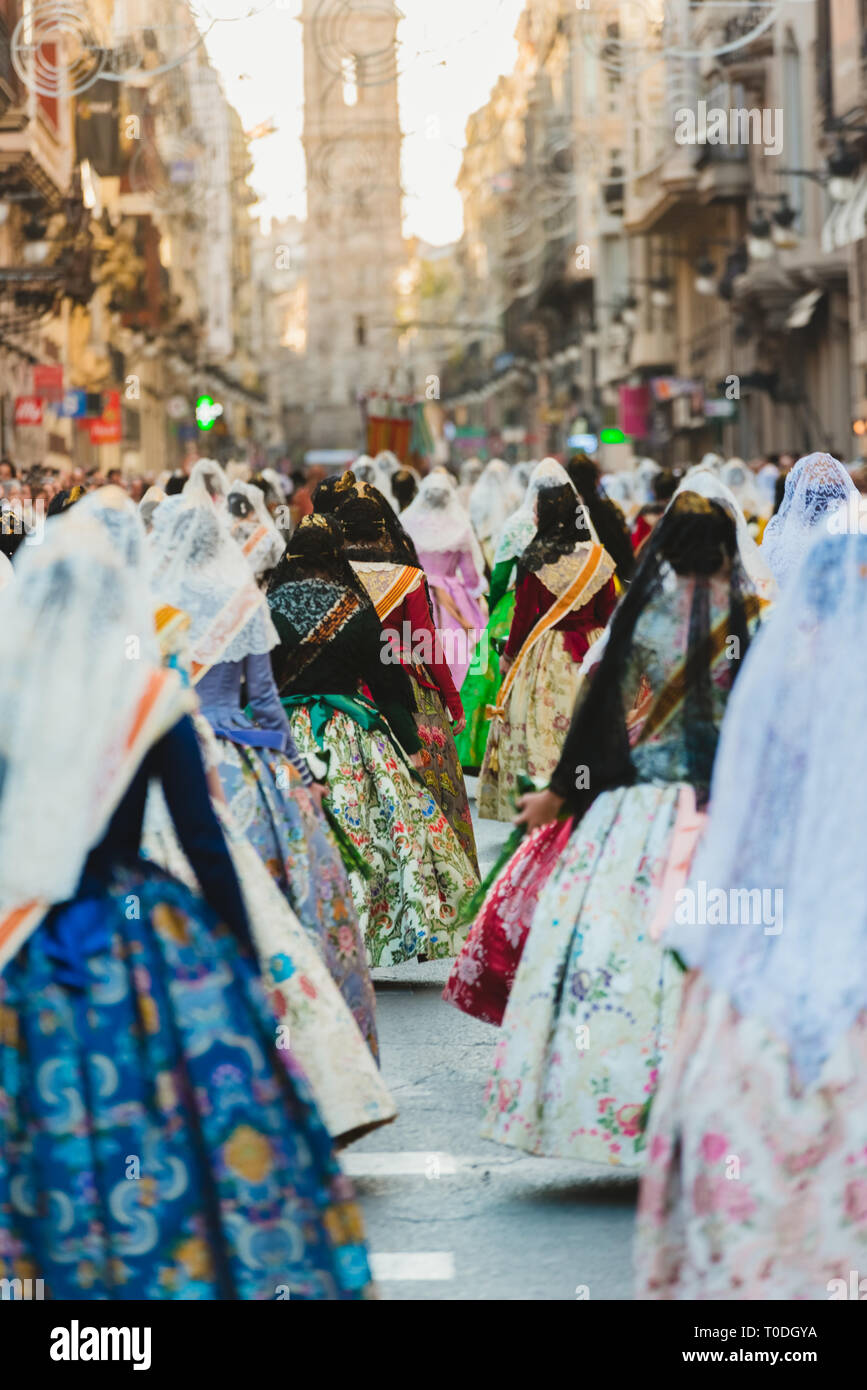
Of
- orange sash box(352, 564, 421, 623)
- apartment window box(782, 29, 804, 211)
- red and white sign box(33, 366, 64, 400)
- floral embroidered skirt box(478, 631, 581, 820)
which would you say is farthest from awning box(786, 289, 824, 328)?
orange sash box(352, 564, 421, 623)

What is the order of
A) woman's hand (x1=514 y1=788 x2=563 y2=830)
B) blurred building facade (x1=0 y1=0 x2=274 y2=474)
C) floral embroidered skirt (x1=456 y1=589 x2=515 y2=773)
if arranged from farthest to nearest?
blurred building facade (x1=0 y1=0 x2=274 y2=474) → floral embroidered skirt (x1=456 y1=589 x2=515 y2=773) → woman's hand (x1=514 y1=788 x2=563 y2=830)

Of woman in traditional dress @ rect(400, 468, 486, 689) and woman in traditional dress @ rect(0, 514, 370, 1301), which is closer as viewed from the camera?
woman in traditional dress @ rect(0, 514, 370, 1301)

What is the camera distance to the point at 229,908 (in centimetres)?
455

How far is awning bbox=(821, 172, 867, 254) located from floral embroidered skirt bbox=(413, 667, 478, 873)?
19482mm

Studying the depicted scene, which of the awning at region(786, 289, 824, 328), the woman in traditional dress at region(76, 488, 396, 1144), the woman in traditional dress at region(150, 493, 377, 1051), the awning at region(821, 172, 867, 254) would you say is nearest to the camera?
the woman in traditional dress at region(76, 488, 396, 1144)

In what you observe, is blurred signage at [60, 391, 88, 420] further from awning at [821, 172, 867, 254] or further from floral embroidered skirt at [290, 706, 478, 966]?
floral embroidered skirt at [290, 706, 478, 966]

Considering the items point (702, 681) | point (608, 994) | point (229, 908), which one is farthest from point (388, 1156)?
point (229, 908)

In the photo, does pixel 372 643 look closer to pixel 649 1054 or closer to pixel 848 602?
pixel 649 1054

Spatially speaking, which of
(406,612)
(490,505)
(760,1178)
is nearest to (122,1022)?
(760,1178)

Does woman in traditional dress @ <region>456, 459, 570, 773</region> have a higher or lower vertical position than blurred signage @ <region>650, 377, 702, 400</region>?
lower

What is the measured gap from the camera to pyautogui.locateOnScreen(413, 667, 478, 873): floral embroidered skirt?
977cm

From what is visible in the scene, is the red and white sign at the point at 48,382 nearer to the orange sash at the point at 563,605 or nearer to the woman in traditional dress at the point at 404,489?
the woman in traditional dress at the point at 404,489

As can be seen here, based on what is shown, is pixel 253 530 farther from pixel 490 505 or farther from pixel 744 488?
pixel 490 505

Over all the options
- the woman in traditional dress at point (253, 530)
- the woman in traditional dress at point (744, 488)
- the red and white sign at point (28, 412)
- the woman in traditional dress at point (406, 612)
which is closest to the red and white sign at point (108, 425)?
the red and white sign at point (28, 412)
